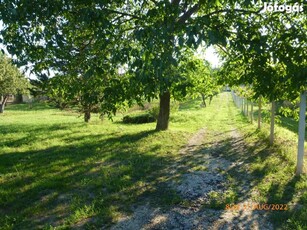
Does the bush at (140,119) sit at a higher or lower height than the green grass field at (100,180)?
higher

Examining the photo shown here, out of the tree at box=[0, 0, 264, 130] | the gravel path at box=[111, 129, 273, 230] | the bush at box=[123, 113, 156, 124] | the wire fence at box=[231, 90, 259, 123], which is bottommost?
the gravel path at box=[111, 129, 273, 230]

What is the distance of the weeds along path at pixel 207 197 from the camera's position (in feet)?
14.7

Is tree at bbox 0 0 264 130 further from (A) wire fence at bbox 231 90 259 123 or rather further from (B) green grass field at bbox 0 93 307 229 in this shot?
(A) wire fence at bbox 231 90 259 123

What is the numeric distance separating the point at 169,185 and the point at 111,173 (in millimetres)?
1738

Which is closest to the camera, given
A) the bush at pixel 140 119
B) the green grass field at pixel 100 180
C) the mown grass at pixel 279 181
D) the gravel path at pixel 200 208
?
the gravel path at pixel 200 208

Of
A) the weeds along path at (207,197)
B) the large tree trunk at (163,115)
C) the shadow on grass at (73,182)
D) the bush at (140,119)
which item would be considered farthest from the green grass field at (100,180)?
the bush at (140,119)

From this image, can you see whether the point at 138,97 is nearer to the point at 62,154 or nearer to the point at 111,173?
the point at 111,173

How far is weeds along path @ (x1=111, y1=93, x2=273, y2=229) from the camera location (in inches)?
177

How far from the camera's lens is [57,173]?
7.40 m

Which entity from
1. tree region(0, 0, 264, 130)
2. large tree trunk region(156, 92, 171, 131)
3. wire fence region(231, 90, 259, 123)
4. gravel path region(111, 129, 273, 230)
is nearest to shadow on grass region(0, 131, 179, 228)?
gravel path region(111, 129, 273, 230)

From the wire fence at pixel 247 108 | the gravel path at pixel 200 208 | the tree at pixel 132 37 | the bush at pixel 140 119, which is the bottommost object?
the gravel path at pixel 200 208

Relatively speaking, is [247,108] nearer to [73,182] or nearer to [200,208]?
[73,182]

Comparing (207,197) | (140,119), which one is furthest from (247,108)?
(207,197)

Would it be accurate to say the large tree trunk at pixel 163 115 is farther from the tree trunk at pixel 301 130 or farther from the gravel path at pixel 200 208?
the tree trunk at pixel 301 130
